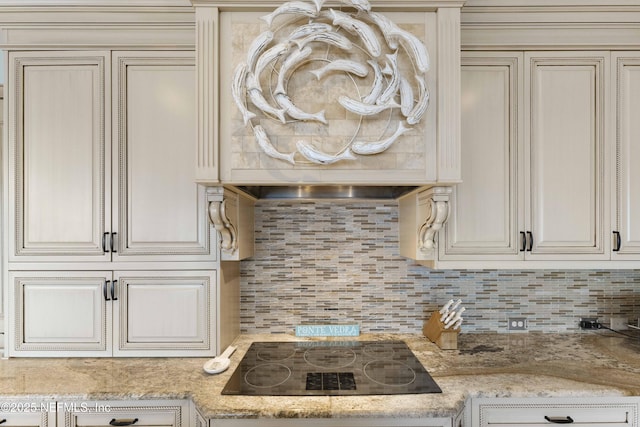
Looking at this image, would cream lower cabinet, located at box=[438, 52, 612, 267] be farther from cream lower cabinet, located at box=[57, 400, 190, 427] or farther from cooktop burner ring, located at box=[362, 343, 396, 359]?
cream lower cabinet, located at box=[57, 400, 190, 427]

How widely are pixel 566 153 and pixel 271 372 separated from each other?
5.57ft

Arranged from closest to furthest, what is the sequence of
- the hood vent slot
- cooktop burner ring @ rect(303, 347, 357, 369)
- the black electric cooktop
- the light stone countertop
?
1. the light stone countertop
2. the black electric cooktop
3. cooktop burner ring @ rect(303, 347, 357, 369)
4. the hood vent slot

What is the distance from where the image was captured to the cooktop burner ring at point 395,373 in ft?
5.18

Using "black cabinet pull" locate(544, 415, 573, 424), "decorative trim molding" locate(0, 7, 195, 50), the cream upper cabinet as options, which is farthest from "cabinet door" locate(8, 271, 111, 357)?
"black cabinet pull" locate(544, 415, 573, 424)

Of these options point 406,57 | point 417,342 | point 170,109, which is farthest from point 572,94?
point 170,109

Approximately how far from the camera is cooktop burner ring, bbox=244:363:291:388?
1585 mm

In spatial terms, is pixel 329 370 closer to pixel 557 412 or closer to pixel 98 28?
pixel 557 412

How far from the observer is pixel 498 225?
6.34ft

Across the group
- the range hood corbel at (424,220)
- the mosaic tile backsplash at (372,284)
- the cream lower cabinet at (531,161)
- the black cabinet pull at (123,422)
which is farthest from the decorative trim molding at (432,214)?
the black cabinet pull at (123,422)

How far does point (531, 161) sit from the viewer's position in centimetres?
192

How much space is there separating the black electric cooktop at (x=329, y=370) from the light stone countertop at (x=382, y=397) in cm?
5

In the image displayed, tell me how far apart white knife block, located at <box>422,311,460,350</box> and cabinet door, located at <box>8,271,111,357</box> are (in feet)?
5.15

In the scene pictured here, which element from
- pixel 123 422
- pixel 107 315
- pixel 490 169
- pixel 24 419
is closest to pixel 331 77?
pixel 490 169

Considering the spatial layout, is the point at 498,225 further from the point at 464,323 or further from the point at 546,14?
the point at 546,14
